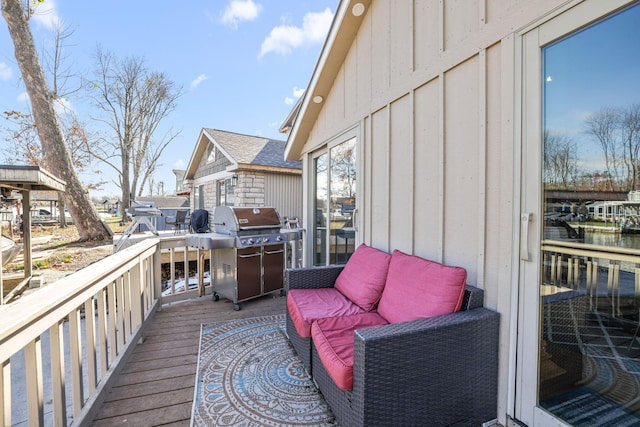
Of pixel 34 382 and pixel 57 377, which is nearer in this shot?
pixel 34 382

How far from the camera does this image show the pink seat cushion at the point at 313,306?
217cm

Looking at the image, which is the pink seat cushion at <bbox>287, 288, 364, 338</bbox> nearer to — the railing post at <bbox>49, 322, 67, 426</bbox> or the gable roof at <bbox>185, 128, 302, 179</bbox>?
the railing post at <bbox>49, 322, 67, 426</bbox>

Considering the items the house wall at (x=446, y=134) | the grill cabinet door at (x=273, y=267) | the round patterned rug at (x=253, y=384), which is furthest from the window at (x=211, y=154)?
the round patterned rug at (x=253, y=384)

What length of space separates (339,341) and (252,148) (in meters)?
8.70

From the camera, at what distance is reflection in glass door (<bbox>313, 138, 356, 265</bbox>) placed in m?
3.74

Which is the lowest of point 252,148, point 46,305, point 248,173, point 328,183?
point 46,305

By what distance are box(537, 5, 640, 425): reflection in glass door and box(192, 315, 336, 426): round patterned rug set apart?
1.38 metres

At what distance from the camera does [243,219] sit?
3838mm

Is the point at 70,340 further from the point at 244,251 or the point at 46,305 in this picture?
the point at 244,251

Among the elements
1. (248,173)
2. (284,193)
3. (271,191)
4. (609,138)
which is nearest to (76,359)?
(609,138)

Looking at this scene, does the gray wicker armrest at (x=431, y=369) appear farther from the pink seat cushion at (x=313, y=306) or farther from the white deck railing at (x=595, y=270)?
the pink seat cushion at (x=313, y=306)

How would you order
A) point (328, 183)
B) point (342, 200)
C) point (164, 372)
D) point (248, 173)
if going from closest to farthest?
point (164, 372)
point (342, 200)
point (328, 183)
point (248, 173)

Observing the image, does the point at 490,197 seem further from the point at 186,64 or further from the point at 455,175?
the point at 186,64

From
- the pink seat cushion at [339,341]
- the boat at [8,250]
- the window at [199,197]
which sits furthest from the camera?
the window at [199,197]
